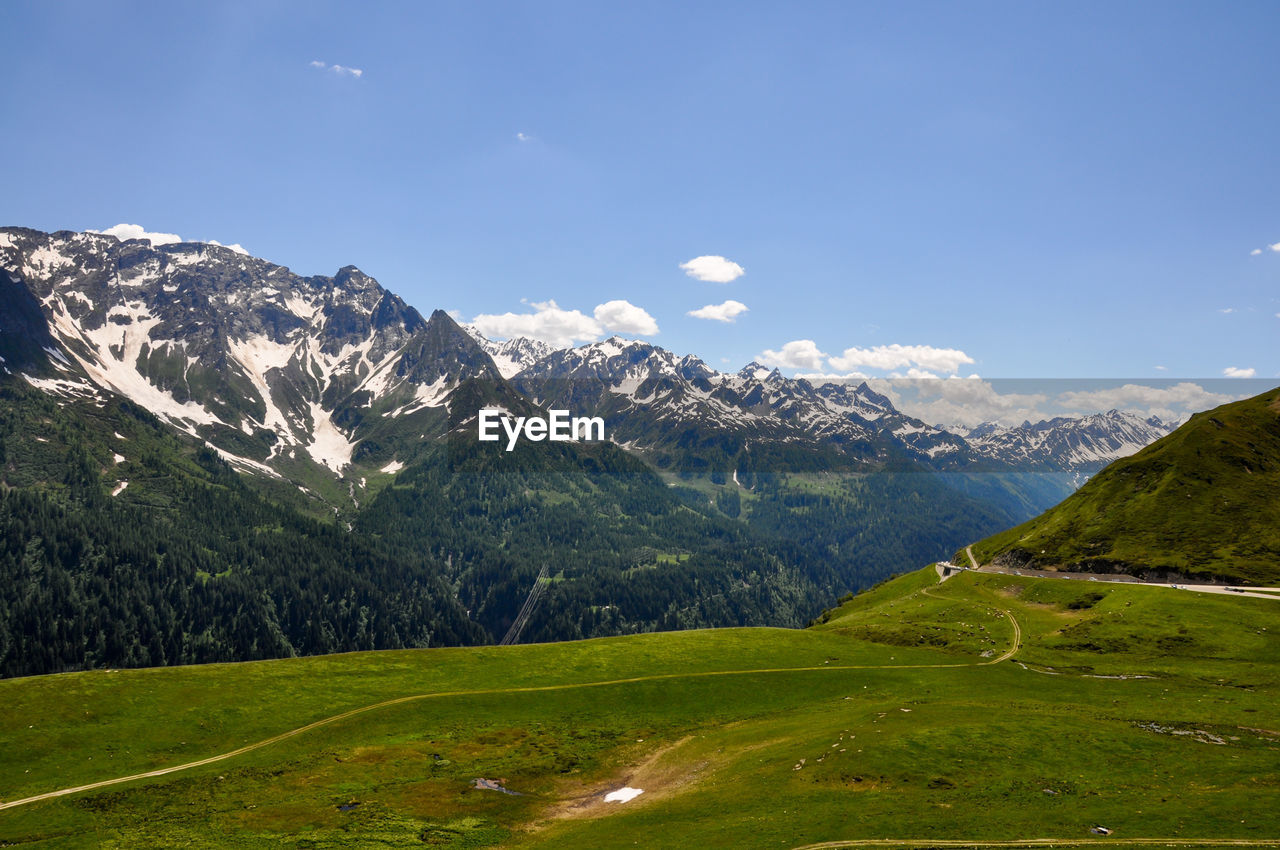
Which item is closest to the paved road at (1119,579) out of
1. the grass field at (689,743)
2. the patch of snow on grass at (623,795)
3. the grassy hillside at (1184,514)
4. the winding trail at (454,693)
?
the grassy hillside at (1184,514)

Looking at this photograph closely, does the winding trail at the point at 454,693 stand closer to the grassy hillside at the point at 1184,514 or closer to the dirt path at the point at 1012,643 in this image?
the dirt path at the point at 1012,643

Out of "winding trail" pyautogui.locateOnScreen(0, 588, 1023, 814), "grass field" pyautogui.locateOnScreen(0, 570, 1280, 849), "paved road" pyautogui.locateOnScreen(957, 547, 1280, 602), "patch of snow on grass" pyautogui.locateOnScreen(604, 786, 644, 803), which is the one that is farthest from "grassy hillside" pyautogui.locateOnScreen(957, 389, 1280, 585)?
"patch of snow on grass" pyautogui.locateOnScreen(604, 786, 644, 803)

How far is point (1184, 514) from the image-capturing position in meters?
152

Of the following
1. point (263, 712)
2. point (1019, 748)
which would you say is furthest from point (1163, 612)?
point (263, 712)

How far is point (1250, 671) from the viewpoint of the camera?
3098 inches

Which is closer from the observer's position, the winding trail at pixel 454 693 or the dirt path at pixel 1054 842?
the dirt path at pixel 1054 842

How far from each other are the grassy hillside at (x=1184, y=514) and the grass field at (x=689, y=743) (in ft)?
125

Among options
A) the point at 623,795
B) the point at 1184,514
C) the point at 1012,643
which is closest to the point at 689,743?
the point at 623,795

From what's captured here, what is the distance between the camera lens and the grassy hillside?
5354 inches

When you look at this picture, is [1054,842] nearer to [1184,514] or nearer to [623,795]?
[623,795]

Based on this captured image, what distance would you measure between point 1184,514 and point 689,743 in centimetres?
15166

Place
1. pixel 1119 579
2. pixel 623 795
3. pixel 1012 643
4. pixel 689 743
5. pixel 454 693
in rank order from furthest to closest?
1. pixel 1119 579
2. pixel 1012 643
3. pixel 454 693
4. pixel 689 743
5. pixel 623 795

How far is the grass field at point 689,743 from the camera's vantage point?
44.0 metres

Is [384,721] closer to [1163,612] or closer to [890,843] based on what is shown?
[890,843]
